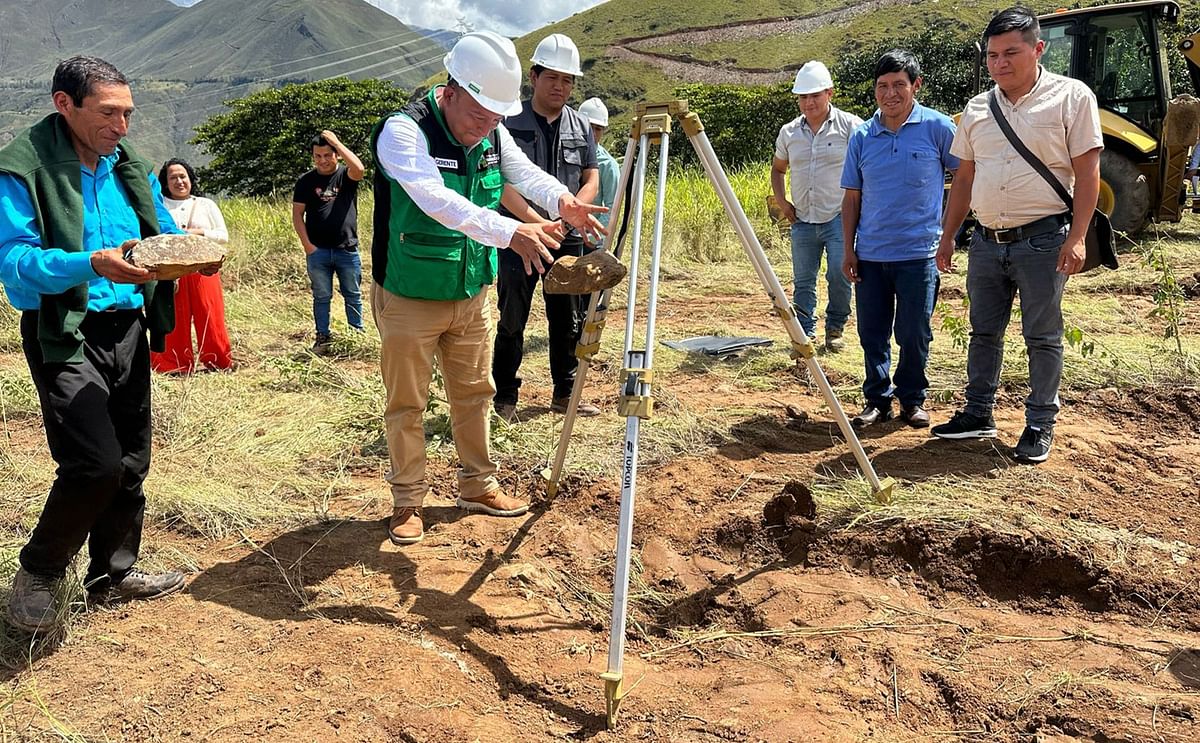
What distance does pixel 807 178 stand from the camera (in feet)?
17.8

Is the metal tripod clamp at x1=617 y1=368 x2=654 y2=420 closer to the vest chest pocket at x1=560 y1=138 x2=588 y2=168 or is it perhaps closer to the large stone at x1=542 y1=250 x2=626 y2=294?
the large stone at x1=542 y1=250 x2=626 y2=294

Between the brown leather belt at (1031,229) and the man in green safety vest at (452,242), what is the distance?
6.15 ft

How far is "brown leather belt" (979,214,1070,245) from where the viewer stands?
3.58 metres

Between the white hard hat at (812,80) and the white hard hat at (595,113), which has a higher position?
the white hard hat at (812,80)

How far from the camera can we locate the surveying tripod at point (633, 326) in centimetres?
218

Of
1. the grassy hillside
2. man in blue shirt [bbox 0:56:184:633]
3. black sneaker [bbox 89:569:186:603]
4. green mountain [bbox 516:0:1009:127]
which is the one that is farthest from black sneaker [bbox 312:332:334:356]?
green mountain [bbox 516:0:1009:127]

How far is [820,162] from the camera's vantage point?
212 inches

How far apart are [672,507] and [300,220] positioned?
3982 millimetres

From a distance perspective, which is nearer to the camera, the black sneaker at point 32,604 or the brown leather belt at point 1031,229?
the black sneaker at point 32,604

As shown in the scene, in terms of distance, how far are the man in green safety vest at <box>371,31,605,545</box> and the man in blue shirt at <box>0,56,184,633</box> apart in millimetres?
735

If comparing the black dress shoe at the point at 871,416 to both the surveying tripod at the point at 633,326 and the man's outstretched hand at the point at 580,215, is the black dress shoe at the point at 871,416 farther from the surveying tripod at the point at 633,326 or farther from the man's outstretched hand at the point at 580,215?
the man's outstretched hand at the point at 580,215

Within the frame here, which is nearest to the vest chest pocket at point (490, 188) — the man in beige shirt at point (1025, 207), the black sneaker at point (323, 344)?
the man in beige shirt at point (1025, 207)

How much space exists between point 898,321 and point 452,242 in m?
2.43

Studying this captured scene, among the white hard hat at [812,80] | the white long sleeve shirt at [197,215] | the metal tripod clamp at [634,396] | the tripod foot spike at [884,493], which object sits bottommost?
the tripod foot spike at [884,493]
